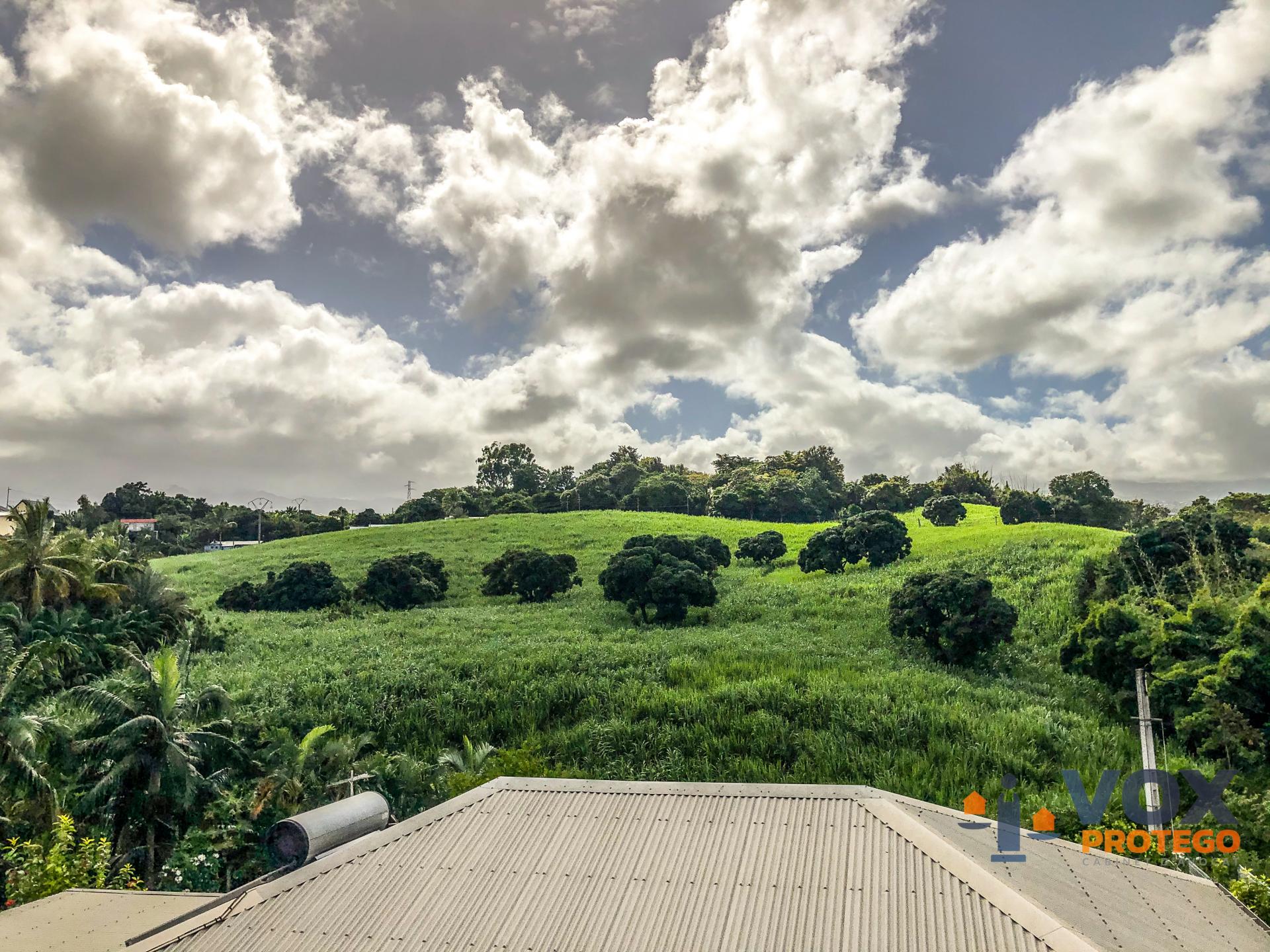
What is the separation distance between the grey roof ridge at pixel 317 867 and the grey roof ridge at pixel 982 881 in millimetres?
6133

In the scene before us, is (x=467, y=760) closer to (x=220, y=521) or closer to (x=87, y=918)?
(x=87, y=918)

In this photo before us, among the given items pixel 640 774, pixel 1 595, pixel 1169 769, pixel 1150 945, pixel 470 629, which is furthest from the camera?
pixel 470 629

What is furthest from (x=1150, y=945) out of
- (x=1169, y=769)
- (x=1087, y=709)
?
(x=1087, y=709)

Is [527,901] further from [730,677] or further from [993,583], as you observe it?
[993,583]

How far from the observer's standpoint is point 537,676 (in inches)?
1172

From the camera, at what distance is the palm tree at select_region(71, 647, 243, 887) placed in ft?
57.7

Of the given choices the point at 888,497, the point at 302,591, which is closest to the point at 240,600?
the point at 302,591

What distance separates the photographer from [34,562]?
1323 inches

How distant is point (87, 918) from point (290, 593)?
41.7 meters

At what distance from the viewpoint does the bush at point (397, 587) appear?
49312 mm

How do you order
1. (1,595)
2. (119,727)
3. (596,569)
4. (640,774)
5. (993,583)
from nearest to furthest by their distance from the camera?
(119,727)
(640,774)
(1,595)
(993,583)
(596,569)

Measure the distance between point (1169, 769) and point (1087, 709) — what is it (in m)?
5.29

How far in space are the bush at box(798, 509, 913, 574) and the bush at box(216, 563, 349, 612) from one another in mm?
33090

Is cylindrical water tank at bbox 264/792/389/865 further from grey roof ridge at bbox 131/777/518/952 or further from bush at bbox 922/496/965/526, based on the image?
bush at bbox 922/496/965/526
